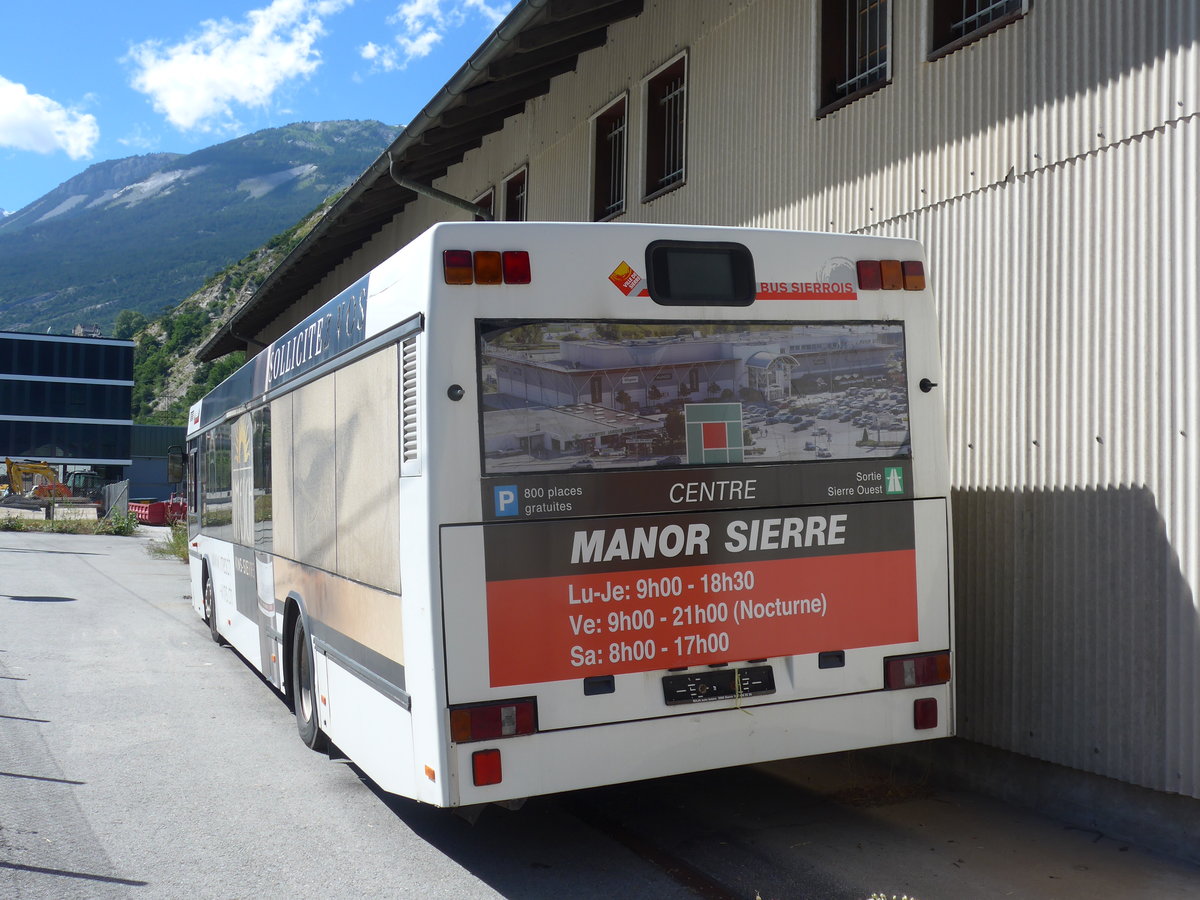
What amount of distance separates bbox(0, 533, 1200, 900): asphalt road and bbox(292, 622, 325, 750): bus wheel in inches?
6.2

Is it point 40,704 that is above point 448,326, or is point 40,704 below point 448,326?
below

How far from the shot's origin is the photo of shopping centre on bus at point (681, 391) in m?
5.02

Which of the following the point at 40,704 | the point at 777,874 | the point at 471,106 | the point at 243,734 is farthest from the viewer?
the point at 471,106

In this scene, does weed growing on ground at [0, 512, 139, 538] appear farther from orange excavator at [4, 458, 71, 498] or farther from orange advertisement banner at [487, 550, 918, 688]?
orange advertisement banner at [487, 550, 918, 688]

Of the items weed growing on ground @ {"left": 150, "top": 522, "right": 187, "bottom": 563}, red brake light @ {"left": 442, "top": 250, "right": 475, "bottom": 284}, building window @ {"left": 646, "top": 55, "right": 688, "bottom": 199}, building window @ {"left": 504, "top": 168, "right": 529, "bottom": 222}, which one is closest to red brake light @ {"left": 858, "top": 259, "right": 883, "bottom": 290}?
red brake light @ {"left": 442, "top": 250, "right": 475, "bottom": 284}

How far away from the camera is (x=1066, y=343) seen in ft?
20.2

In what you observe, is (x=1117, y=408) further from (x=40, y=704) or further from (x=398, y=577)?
→ (x=40, y=704)

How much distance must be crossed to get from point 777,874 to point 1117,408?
9.16 feet

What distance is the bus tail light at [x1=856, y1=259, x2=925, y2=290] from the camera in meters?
5.64

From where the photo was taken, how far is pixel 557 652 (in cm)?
502

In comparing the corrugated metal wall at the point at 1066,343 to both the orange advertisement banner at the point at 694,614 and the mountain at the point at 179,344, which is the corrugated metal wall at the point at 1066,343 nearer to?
the orange advertisement banner at the point at 694,614

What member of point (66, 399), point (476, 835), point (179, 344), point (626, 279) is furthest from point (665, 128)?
point (179, 344)

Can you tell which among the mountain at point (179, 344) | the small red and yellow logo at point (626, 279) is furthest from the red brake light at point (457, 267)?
the mountain at point (179, 344)

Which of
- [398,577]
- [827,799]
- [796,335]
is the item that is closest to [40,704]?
[398,577]
